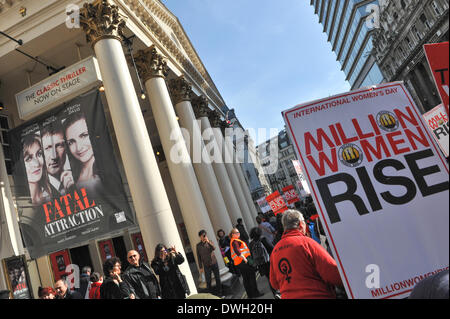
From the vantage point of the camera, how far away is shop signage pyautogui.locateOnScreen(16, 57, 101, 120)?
812 centimetres

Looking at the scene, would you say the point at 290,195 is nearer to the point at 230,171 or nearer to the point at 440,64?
the point at 230,171

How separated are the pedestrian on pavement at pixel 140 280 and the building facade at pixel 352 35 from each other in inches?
2552

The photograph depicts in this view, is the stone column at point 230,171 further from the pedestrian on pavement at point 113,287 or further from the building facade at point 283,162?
the building facade at point 283,162

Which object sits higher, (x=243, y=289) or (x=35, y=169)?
(x=35, y=169)

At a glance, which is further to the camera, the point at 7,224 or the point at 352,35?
the point at 352,35

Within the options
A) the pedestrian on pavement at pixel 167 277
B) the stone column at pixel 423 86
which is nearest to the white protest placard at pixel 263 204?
the pedestrian on pavement at pixel 167 277

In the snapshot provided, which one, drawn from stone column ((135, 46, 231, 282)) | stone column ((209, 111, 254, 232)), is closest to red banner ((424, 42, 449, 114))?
stone column ((135, 46, 231, 282))

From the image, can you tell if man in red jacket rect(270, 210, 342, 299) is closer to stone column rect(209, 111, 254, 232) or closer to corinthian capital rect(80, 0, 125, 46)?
corinthian capital rect(80, 0, 125, 46)

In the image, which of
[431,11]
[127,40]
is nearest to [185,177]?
[127,40]

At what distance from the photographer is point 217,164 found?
18.7m

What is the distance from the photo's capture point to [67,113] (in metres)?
8.35

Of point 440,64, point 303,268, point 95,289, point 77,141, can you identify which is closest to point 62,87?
point 77,141

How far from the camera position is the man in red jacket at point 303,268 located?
2.66 meters

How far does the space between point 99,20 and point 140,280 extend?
24.1 ft
